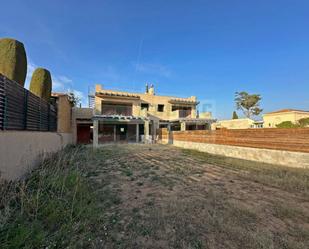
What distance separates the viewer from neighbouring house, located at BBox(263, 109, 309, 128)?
30.0 m

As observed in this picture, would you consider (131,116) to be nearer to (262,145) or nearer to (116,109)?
(116,109)

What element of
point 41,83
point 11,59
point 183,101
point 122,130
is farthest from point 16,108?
point 183,101

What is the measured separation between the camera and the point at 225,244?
2.39 m

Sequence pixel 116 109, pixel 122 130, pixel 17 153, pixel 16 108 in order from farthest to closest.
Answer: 1. pixel 116 109
2. pixel 122 130
3. pixel 16 108
4. pixel 17 153

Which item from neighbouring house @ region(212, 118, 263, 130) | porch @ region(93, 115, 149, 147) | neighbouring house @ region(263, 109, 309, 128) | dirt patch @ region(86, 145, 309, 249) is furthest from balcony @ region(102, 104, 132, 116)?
neighbouring house @ region(263, 109, 309, 128)

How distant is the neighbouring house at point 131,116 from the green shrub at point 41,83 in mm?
8429

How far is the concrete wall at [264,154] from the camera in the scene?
7.14 metres

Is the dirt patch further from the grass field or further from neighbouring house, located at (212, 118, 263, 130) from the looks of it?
neighbouring house, located at (212, 118, 263, 130)

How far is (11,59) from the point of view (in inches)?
259

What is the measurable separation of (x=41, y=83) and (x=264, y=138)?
12.0 m

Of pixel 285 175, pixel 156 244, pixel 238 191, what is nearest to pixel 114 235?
pixel 156 244

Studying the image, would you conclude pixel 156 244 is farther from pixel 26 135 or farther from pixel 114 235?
pixel 26 135

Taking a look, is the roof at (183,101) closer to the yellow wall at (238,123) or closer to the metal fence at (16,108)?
the yellow wall at (238,123)

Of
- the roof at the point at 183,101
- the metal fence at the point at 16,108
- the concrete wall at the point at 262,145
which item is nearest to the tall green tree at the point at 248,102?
the roof at the point at 183,101
